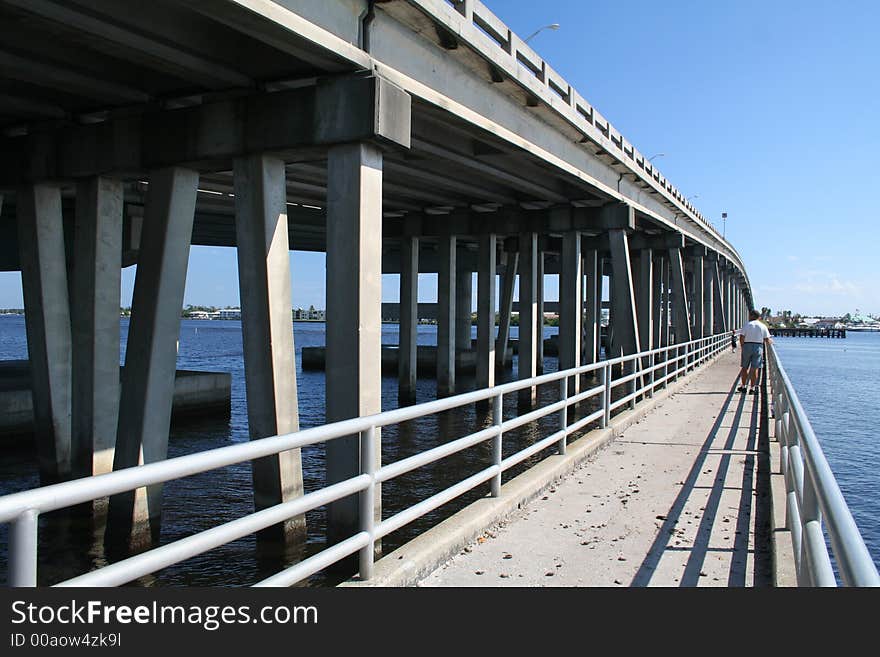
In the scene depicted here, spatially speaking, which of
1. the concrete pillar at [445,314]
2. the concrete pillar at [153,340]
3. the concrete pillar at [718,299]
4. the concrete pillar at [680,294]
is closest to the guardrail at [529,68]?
the concrete pillar at [153,340]

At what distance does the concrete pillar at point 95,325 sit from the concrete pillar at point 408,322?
48.2ft

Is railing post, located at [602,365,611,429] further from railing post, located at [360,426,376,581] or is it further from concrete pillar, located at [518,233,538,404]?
concrete pillar, located at [518,233,538,404]

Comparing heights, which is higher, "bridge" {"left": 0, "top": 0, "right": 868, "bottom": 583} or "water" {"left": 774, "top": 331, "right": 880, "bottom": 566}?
"bridge" {"left": 0, "top": 0, "right": 868, "bottom": 583}

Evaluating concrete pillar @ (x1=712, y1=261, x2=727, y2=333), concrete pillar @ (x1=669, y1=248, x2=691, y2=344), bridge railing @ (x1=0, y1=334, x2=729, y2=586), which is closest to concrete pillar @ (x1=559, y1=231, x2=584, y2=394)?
concrete pillar @ (x1=669, y1=248, x2=691, y2=344)

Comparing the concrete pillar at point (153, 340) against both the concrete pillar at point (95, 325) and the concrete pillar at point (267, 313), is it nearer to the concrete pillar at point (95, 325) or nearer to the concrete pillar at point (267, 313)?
the concrete pillar at point (95, 325)

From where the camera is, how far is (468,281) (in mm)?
44688

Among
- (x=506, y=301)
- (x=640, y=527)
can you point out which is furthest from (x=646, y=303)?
(x=640, y=527)

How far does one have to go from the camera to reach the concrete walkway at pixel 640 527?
526cm

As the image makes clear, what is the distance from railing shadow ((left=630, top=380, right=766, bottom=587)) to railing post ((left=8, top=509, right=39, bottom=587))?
12.4 ft

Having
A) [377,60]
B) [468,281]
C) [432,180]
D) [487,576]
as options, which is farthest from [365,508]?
[468,281]

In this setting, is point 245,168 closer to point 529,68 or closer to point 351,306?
point 351,306

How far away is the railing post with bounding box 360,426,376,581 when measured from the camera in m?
4.60

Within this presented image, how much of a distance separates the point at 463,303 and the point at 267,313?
35924 millimetres

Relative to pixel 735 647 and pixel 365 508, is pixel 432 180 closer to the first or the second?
pixel 365 508
